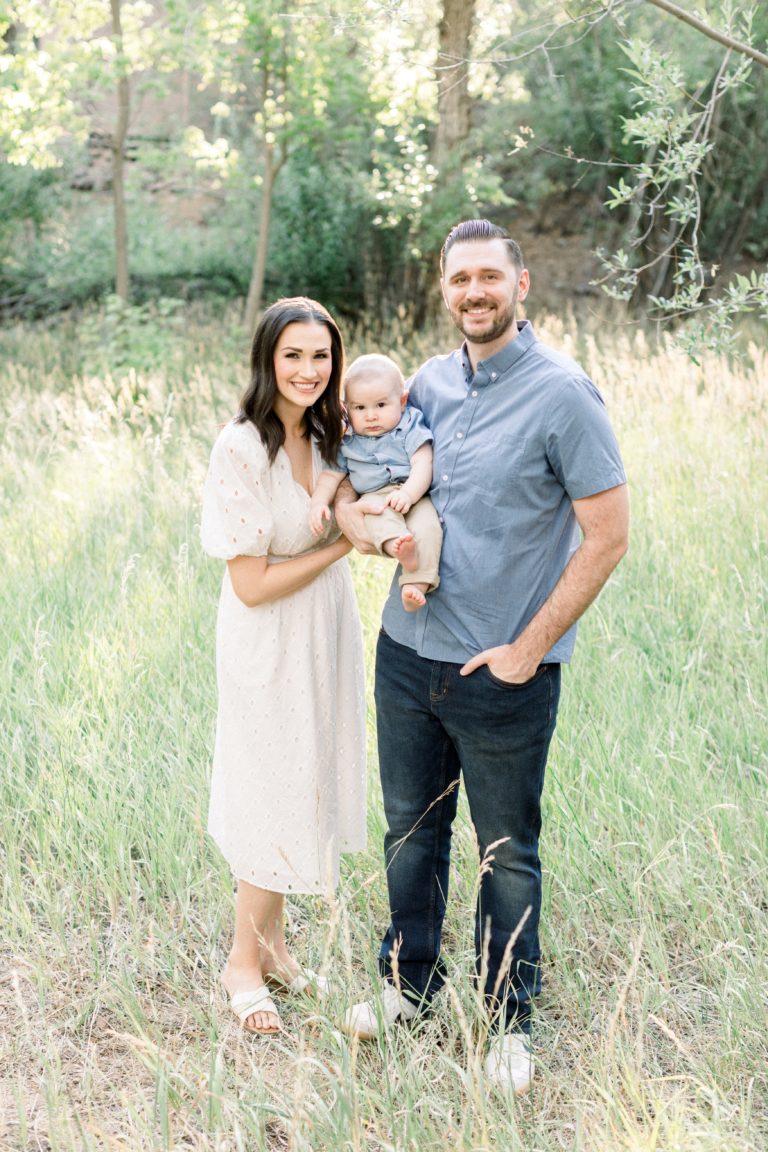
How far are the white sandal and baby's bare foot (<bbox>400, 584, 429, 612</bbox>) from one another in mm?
1183

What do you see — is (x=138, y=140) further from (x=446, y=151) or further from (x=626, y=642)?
(x=626, y=642)

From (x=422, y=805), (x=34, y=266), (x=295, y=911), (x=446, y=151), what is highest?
(x=446, y=151)

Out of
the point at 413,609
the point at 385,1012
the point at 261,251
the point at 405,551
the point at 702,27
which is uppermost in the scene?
the point at 261,251

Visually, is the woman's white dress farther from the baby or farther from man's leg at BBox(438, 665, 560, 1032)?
man's leg at BBox(438, 665, 560, 1032)

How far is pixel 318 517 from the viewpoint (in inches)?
108

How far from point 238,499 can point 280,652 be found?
0.43m

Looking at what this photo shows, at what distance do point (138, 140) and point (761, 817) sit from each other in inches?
542

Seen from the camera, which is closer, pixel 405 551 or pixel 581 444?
pixel 581 444

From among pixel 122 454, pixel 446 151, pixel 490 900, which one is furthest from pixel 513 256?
pixel 446 151

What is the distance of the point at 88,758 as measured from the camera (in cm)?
382

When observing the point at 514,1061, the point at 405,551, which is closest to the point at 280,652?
the point at 405,551

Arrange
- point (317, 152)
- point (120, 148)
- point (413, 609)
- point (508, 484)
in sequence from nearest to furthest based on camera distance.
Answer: point (508, 484), point (413, 609), point (120, 148), point (317, 152)

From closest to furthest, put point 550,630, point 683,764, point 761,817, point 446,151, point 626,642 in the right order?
point 550,630, point 761,817, point 683,764, point 626,642, point 446,151

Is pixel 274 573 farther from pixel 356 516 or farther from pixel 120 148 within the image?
pixel 120 148
